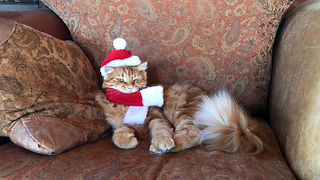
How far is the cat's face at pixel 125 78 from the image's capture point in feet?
4.25

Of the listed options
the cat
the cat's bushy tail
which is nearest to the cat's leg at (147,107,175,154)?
the cat

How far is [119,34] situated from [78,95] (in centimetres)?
51

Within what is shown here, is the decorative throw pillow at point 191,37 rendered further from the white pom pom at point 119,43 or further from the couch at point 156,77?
the white pom pom at point 119,43

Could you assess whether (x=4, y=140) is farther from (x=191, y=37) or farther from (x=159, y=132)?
(x=191, y=37)

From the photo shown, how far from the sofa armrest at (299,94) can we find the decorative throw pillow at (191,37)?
0.45 ft

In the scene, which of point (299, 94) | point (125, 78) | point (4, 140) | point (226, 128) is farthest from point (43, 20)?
point (299, 94)

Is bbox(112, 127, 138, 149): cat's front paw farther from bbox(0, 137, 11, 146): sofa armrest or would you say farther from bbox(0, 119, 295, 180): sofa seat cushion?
bbox(0, 137, 11, 146): sofa armrest

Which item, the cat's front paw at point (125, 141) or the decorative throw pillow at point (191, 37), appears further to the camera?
the decorative throw pillow at point (191, 37)

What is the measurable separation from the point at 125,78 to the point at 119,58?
131mm

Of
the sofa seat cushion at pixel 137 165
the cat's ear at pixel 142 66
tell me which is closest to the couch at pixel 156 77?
the sofa seat cushion at pixel 137 165

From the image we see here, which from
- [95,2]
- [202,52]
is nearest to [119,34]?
[95,2]

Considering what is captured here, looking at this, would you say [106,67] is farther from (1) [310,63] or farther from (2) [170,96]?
(1) [310,63]

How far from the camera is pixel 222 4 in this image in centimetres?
131

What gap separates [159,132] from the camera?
3.50ft
